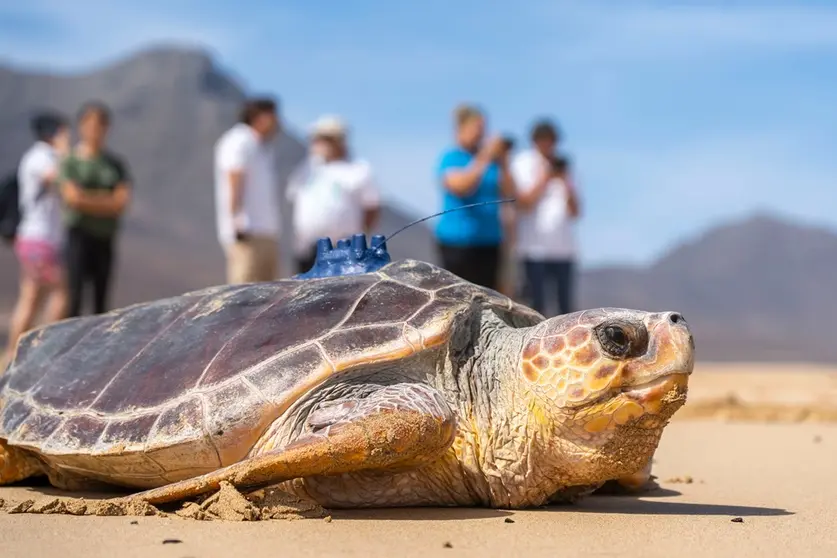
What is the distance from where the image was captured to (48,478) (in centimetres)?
370

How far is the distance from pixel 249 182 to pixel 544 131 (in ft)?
7.16

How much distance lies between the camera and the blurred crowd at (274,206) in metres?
6.15

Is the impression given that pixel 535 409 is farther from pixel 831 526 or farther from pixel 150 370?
pixel 150 370

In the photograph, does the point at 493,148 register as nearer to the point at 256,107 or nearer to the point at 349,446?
the point at 256,107

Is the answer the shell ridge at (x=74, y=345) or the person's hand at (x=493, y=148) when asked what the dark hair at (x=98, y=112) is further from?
the shell ridge at (x=74, y=345)

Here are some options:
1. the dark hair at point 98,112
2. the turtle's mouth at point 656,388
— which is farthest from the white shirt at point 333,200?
the turtle's mouth at point 656,388

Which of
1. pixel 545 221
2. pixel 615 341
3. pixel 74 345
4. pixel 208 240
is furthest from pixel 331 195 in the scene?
pixel 208 240

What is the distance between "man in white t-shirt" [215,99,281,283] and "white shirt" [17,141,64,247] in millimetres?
1417

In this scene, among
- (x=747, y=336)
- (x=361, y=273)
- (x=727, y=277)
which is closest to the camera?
(x=361, y=273)

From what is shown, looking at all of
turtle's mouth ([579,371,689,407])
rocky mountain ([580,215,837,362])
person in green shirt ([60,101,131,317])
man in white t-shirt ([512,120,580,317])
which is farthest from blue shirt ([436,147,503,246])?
rocky mountain ([580,215,837,362])

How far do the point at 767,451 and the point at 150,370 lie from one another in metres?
3.01

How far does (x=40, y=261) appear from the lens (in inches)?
284

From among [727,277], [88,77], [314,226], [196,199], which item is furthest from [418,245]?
[314,226]

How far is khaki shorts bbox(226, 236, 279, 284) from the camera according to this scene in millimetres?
6402
